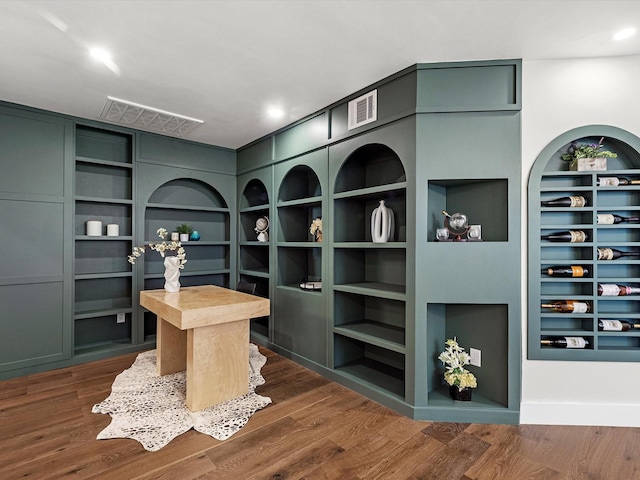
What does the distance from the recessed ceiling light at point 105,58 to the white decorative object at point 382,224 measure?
231cm

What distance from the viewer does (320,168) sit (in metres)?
3.25

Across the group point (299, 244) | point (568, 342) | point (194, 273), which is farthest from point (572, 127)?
point (194, 273)

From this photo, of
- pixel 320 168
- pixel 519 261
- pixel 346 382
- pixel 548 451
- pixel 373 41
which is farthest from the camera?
pixel 320 168

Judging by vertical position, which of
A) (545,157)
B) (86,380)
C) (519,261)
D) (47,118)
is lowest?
(86,380)

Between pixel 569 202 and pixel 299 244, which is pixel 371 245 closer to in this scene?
pixel 299 244

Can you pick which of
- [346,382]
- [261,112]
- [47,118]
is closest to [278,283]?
[346,382]

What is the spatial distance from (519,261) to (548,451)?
117cm

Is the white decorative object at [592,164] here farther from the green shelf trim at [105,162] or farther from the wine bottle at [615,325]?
the green shelf trim at [105,162]

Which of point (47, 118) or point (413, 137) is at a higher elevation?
point (47, 118)

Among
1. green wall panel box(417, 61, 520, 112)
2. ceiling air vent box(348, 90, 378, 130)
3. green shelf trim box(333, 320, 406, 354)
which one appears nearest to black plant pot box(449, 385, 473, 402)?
green shelf trim box(333, 320, 406, 354)

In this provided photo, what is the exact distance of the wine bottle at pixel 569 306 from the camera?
233 cm

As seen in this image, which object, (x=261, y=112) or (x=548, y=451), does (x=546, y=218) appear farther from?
(x=261, y=112)

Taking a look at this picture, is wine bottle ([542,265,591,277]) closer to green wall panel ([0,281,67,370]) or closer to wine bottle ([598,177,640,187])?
wine bottle ([598,177,640,187])

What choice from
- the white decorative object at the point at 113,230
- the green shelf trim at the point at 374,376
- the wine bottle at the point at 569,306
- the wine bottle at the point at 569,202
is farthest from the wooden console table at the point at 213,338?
the wine bottle at the point at 569,202
